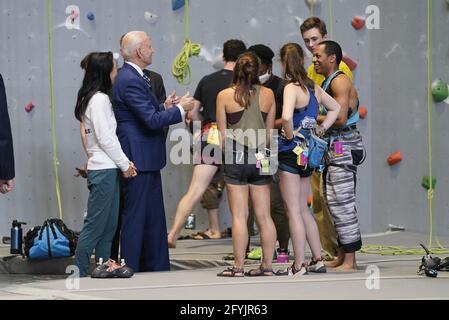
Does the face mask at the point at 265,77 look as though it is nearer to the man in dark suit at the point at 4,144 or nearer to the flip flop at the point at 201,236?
the man in dark suit at the point at 4,144

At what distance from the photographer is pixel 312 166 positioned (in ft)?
24.7

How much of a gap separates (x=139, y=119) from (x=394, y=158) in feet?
13.2

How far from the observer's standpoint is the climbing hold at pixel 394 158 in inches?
436

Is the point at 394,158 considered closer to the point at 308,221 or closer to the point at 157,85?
the point at 157,85

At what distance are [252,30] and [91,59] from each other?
3.40 meters

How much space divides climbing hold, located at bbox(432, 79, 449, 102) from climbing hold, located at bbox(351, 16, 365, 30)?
91 cm

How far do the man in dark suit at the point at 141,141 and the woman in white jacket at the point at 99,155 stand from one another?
4.5 inches

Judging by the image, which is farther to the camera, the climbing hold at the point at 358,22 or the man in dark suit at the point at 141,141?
the climbing hold at the point at 358,22

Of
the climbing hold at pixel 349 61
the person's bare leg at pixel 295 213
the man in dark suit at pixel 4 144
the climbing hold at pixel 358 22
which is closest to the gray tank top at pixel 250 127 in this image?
the person's bare leg at pixel 295 213

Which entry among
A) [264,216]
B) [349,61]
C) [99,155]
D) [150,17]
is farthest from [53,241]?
[349,61]

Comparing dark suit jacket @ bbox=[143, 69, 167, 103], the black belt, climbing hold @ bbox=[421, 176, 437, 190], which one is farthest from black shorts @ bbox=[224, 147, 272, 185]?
climbing hold @ bbox=[421, 176, 437, 190]

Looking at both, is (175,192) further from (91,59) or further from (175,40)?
(91,59)

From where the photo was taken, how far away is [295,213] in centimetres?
749
